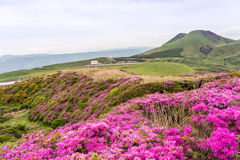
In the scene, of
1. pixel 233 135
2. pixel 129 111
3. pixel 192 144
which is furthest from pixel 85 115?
pixel 233 135

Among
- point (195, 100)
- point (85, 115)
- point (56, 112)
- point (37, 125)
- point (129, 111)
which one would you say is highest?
point (195, 100)

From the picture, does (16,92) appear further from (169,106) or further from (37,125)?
(169,106)

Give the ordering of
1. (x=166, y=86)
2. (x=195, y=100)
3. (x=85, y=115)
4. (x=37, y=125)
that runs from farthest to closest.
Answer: (x=37, y=125) < (x=85, y=115) < (x=166, y=86) < (x=195, y=100)

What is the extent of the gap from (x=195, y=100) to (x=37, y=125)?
63.9 ft

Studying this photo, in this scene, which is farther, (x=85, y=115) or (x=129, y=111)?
(x=85, y=115)

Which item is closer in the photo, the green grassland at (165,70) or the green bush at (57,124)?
the green bush at (57,124)

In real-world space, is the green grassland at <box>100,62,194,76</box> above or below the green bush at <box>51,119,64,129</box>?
above

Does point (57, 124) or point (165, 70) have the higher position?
point (165, 70)

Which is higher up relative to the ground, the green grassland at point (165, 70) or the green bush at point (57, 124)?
the green grassland at point (165, 70)

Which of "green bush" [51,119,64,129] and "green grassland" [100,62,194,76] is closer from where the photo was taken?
"green bush" [51,119,64,129]

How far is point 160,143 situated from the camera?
4.09 meters

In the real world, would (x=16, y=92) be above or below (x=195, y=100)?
below

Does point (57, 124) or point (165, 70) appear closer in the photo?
point (57, 124)

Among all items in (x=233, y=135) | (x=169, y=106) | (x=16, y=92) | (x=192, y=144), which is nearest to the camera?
(x=233, y=135)
